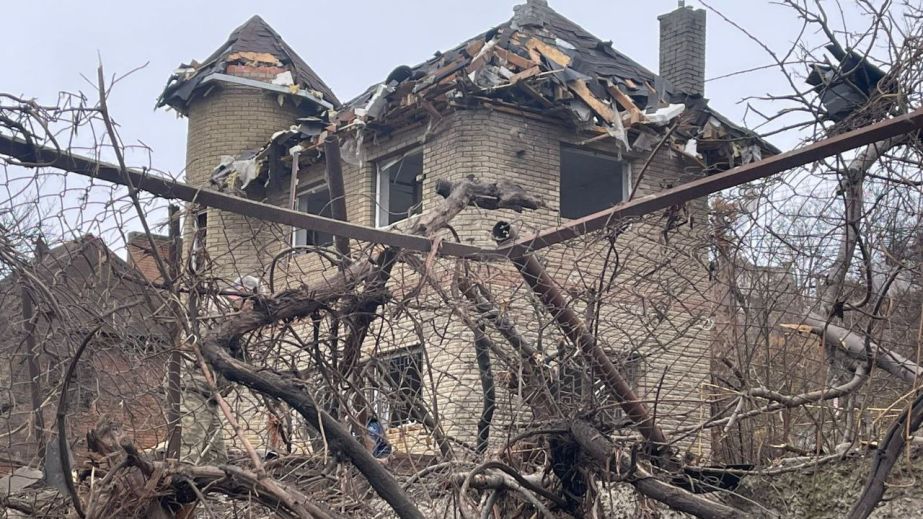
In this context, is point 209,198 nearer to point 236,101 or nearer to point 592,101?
point 592,101

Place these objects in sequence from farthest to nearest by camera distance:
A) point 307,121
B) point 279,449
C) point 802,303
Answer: point 307,121, point 802,303, point 279,449

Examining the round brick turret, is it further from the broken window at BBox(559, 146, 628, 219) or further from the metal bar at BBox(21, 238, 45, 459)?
the metal bar at BBox(21, 238, 45, 459)

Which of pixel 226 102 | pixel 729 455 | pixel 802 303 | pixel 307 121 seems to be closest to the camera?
pixel 802 303

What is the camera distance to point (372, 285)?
4637mm

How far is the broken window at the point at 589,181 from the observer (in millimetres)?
14852

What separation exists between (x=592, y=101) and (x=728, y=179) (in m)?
9.31

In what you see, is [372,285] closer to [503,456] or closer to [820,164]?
[503,456]

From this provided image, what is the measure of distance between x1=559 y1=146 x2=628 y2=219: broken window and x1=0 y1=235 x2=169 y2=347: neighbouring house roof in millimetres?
10199

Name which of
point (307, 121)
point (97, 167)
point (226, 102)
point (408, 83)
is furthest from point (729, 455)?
point (226, 102)

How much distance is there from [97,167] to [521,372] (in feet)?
6.19

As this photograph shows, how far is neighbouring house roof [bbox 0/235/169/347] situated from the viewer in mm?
4254

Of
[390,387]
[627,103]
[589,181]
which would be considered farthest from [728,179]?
[589,181]

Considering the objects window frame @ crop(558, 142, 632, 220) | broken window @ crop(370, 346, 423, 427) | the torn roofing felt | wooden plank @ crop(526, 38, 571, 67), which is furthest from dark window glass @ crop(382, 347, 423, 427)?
the torn roofing felt

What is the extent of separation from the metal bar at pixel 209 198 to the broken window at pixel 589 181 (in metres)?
9.71
